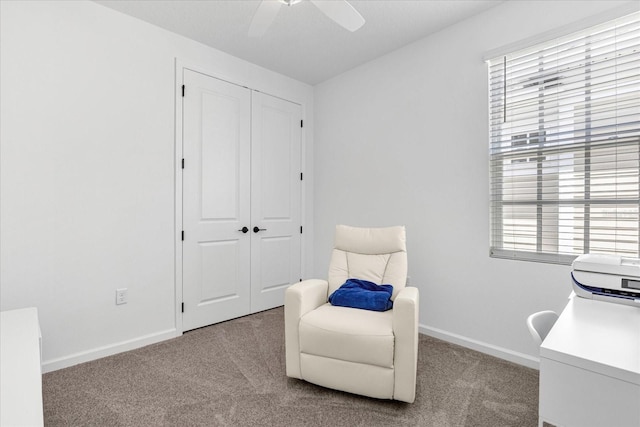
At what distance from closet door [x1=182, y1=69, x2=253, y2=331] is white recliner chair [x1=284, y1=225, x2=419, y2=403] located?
51.2 inches

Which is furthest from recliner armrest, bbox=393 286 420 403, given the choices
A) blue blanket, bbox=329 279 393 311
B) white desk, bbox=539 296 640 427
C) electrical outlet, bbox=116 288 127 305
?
electrical outlet, bbox=116 288 127 305

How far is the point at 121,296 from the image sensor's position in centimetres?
252

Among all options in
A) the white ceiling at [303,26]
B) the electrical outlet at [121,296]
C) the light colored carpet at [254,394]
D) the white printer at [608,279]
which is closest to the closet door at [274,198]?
the white ceiling at [303,26]

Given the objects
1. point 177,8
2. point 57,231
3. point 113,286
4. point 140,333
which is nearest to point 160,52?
point 177,8

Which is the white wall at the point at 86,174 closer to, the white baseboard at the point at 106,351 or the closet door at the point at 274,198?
the white baseboard at the point at 106,351

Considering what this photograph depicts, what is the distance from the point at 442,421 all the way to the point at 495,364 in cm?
85

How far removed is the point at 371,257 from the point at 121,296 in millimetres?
1964

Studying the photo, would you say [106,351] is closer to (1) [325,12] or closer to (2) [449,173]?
(1) [325,12]

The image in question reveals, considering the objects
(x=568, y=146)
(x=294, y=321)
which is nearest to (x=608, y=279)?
(x=568, y=146)

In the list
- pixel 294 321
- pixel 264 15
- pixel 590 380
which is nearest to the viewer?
pixel 590 380

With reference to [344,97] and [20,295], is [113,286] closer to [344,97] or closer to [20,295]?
[20,295]

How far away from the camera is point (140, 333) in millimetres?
2619

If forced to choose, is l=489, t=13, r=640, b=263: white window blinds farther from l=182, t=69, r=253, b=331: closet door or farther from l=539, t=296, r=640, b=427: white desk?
l=182, t=69, r=253, b=331: closet door

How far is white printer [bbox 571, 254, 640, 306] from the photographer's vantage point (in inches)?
55.4
